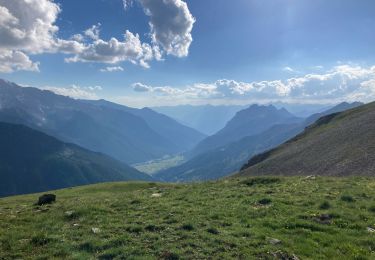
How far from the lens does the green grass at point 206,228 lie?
16.6 metres

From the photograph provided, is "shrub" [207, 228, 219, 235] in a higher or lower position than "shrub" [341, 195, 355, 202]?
higher

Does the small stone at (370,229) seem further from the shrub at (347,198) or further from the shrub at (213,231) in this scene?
the shrub at (213,231)

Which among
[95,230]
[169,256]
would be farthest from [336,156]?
[169,256]

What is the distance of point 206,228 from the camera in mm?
19844

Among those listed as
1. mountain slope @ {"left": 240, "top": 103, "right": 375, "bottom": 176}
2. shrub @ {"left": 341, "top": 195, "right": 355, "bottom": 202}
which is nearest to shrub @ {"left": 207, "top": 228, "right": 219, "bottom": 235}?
shrub @ {"left": 341, "top": 195, "right": 355, "bottom": 202}

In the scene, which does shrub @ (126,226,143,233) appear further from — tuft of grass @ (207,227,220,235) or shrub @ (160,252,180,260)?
shrub @ (160,252,180,260)

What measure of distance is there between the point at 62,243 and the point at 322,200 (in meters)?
17.9

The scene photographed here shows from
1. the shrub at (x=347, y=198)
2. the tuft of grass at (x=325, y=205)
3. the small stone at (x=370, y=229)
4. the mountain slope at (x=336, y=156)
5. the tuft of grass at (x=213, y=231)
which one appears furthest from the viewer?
the mountain slope at (x=336, y=156)

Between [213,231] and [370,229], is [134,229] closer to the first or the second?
[213,231]

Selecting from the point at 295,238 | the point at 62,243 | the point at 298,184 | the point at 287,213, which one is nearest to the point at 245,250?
the point at 295,238

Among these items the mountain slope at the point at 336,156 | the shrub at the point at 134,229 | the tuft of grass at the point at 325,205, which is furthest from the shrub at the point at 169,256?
the mountain slope at the point at 336,156

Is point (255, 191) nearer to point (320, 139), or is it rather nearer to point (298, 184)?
point (298, 184)

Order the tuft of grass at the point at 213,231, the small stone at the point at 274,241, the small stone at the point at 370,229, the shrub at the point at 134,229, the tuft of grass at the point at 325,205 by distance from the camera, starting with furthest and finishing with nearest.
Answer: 1. the tuft of grass at the point at 325,205
2. the shrub at the point at 134,229
3. the small stone at the point at 370,229
4. the tuft of grass at the point at 213,231
5. the small stone at the point at 274,241

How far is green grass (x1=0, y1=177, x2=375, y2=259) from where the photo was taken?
1664cm
